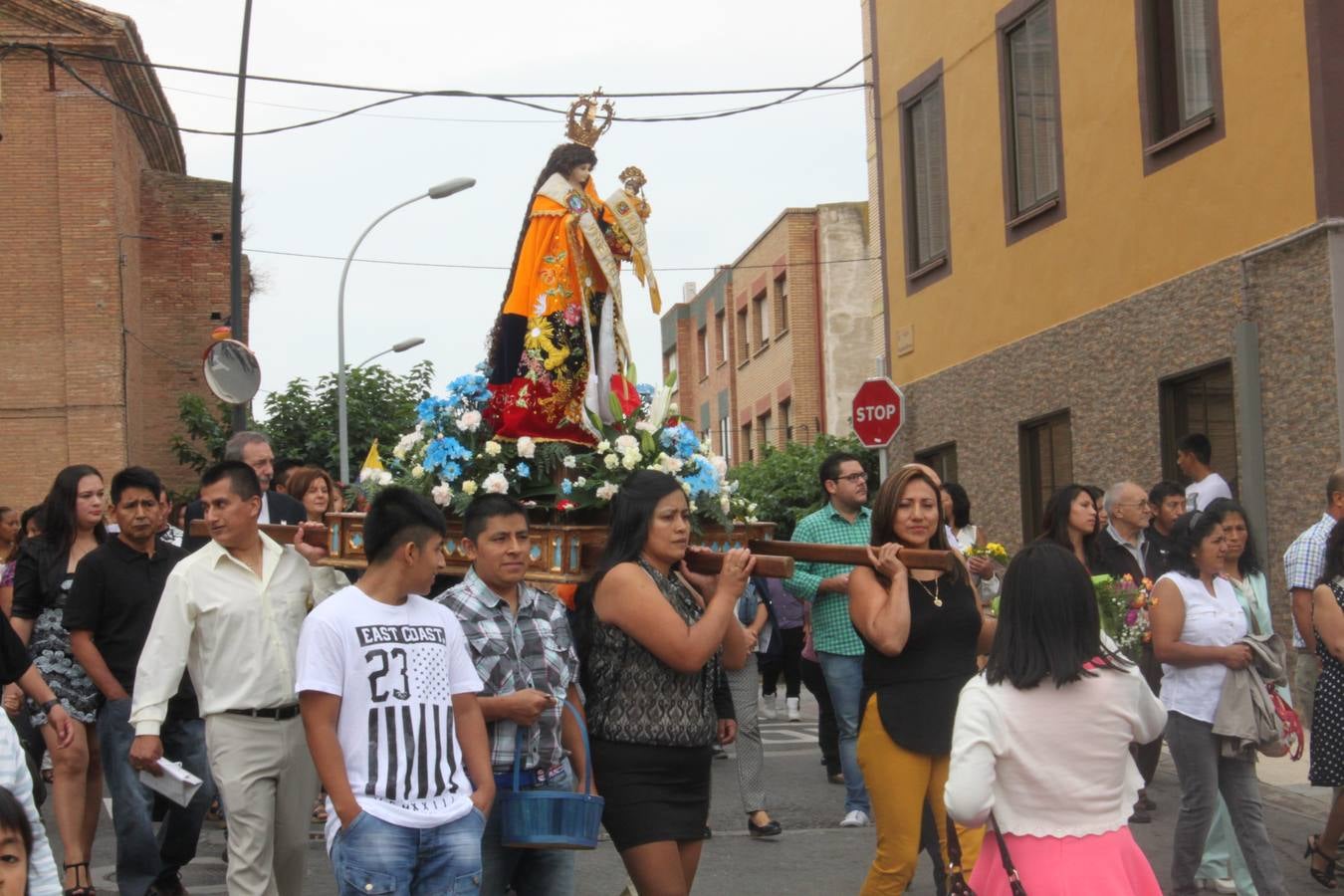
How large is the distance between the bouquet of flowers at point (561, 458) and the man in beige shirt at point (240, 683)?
2.96 ft

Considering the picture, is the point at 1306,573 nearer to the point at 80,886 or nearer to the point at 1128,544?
the point at 1128,544

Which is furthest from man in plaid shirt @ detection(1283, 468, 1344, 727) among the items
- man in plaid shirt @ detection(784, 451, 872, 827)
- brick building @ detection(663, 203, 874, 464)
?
brick building @ detection(663, 203, 874, 464)

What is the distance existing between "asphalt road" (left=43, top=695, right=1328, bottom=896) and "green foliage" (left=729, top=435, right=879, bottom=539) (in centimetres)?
1609

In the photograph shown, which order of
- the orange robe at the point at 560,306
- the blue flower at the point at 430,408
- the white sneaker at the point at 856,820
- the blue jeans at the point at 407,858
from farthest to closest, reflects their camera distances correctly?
the white sneaker at the point at 856,820 → the orange robe at the point at 560,306 → the blue flower at the point at 430,408 → the blue jeans at the point at 407,858

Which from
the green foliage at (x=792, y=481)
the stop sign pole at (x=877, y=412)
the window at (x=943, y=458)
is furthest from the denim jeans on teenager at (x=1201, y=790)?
the green foliage at (x=792, y=481)

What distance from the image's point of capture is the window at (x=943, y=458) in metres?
21.0

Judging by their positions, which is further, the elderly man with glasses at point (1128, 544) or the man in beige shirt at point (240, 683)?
the elderly man with glasses at point (1128, 544)

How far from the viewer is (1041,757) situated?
4.97m

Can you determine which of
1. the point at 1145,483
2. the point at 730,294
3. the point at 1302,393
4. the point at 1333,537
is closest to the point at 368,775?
the point at 1333,537

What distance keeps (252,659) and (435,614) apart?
151 cm

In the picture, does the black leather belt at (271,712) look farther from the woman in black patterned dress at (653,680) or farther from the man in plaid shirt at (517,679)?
the woman in black patterned dress at (653,680)

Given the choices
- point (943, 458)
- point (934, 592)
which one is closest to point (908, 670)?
point (934, 592)

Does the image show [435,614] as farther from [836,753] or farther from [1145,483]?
[1145,483]

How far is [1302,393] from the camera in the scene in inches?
Result: 532
